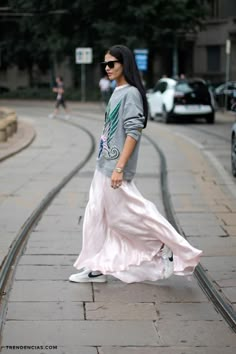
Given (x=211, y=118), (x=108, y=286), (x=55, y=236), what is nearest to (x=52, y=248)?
(x=55, y=236)

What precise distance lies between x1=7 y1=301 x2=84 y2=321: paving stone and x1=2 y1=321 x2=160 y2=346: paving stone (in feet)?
0.31

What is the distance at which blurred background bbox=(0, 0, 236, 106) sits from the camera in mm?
39062

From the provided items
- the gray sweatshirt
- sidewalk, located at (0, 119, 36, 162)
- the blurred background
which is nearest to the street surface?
the gray sweatshirt

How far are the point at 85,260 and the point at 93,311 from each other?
0.61 meters

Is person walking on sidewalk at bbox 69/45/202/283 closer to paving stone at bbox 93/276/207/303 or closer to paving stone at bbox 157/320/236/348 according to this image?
paving stone at bbox 93/276/207/303

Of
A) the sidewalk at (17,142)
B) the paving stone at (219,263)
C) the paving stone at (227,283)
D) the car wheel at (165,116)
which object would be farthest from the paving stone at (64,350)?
the car wheel at (165,116)

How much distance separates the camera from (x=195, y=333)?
4.27m

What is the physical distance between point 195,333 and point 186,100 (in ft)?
63.6

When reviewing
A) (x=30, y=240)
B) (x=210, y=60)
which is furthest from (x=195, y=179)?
(x=210, y=60)

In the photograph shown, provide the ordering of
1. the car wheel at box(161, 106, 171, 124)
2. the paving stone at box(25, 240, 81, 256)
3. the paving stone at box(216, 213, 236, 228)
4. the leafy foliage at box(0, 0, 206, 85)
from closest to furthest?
the paving stone at box(25, 240, 81, 256) < the paving stone at box(216, 213, 236, 228) < the car wheel at box(161, 106, 171, 124) < the leafy foliage at box(0, 0, 206, 85)

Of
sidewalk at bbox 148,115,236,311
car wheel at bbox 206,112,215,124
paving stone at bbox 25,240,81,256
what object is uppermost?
paving stone at bbox 25,240,81,256

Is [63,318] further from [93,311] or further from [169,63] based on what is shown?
[169,63]

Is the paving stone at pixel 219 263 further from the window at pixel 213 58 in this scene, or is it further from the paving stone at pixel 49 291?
the window at pixel 213 58

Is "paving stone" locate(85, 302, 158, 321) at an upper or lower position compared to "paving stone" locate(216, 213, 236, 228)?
upper
